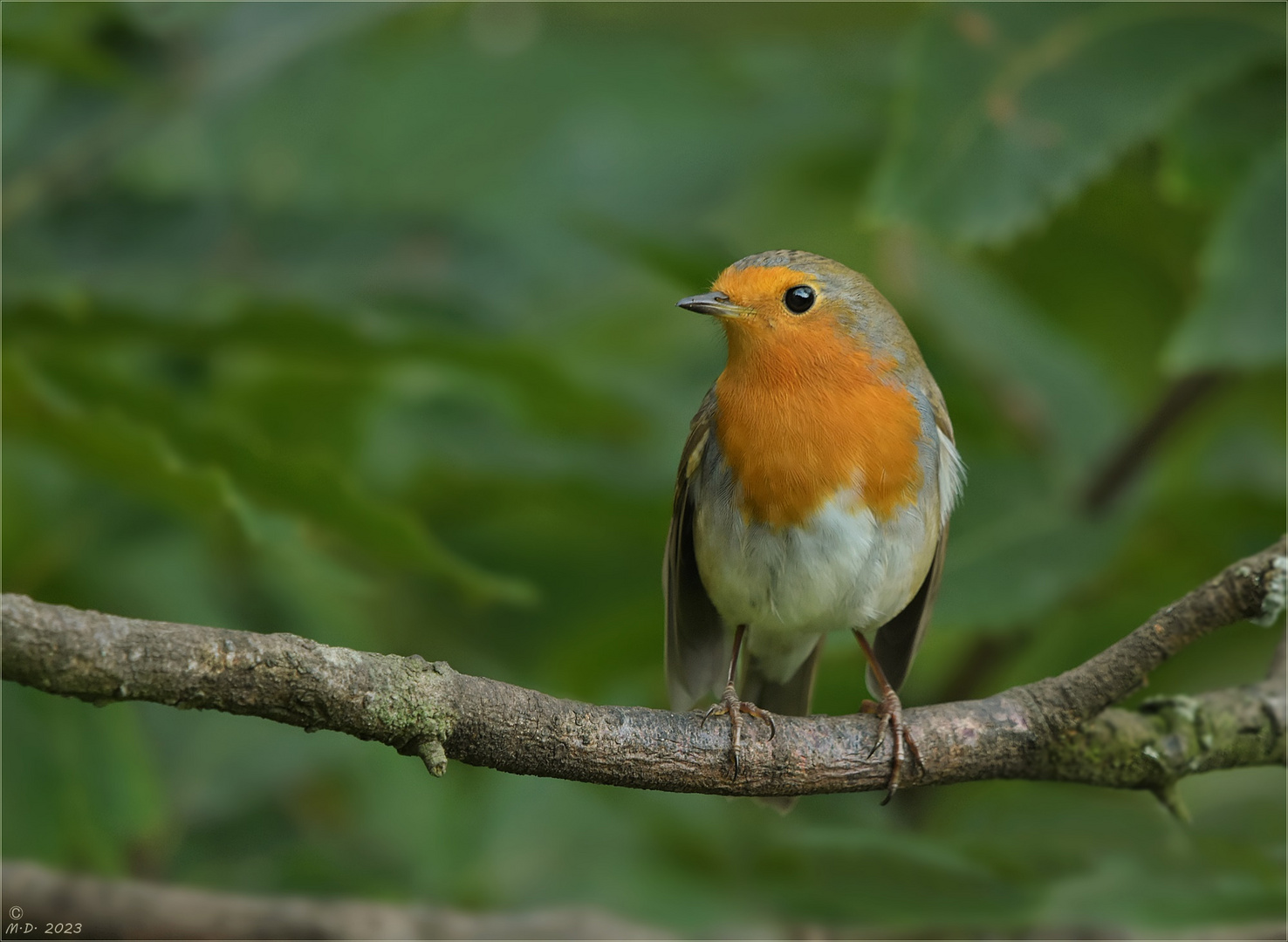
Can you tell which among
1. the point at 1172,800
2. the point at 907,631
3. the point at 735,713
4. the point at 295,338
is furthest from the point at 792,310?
the point at 1172,800

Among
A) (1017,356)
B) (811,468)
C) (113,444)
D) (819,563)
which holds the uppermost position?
(1017,356)

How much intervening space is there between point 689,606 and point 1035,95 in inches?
66.7

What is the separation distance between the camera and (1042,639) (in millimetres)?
3936

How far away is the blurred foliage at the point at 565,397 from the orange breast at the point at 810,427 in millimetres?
393

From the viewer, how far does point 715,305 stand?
323cm

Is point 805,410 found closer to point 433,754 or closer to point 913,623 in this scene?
point 913,623

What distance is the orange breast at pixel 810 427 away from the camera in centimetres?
317

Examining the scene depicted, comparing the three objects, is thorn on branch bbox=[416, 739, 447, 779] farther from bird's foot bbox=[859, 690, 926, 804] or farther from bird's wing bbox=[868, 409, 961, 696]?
bird's wing bbox=[868, 409, 961, 696]

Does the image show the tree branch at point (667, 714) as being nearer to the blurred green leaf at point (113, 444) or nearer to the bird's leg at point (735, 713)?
the bird's leg at point (735, 713)

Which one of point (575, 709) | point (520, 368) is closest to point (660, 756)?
point (575, 709)

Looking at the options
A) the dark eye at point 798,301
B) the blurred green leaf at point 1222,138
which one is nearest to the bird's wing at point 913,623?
the dark eye at point 798,301

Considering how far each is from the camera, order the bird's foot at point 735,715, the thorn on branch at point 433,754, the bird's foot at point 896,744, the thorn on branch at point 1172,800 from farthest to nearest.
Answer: the thorn on branch at point 1172,800
the bird's foot at point 896,744
the bird's foot at point 735,715
the thorn on branch at point 433,754

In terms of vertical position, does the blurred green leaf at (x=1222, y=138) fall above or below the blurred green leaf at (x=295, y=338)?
above

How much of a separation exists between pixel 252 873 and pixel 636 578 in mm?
1465
